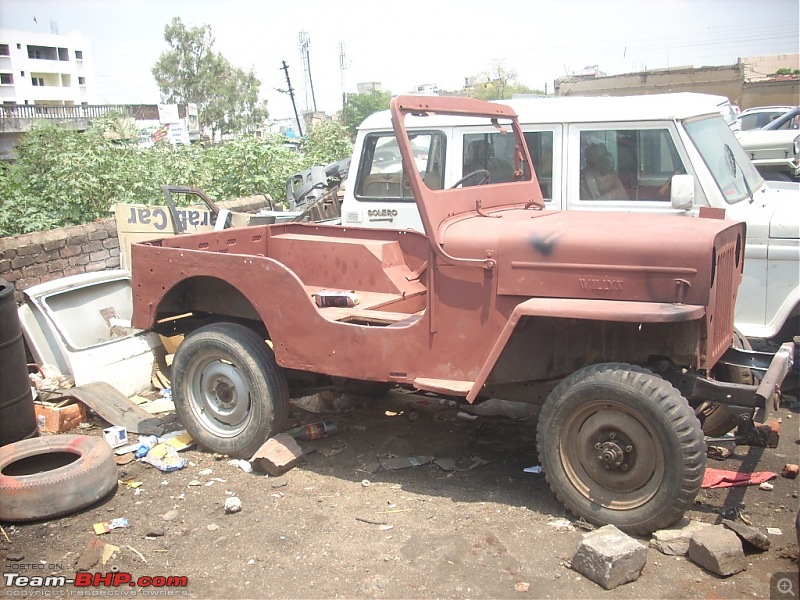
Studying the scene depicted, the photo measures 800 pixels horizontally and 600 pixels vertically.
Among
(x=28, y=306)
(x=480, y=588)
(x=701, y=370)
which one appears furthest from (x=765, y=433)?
(x=28, y=306)

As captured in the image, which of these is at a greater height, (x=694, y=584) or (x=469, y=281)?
(x=469, y=281)

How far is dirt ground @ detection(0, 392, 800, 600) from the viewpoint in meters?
3.01

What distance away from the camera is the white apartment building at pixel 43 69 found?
6388 cm

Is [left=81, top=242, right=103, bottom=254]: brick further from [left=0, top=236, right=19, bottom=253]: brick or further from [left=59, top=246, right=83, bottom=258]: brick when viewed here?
[left=0, top=236, right=19, bottom=253]: brick

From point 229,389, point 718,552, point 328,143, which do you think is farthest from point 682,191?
point 328,143

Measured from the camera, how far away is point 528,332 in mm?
3578

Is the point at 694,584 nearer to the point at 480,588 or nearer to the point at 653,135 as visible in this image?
the point at 480,588

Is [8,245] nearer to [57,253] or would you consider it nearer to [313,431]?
[57,253]

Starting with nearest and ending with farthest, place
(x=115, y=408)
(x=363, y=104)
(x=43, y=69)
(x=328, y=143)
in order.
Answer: (x=115, y=408), (x=328, y=143), (x=363, y=104), (x=43, y=69)

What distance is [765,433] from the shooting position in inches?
131

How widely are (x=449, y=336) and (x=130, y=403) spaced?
2.86 meters

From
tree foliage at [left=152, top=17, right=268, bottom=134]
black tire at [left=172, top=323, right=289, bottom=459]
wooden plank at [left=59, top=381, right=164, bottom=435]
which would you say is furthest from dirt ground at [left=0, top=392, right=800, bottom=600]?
tree foliage at [left=152, top=17, right=268, bottom=134]

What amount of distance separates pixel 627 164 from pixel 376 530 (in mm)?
3537

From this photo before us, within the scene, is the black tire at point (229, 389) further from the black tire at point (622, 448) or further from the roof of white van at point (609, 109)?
the roof of white van at point (609, 109)
